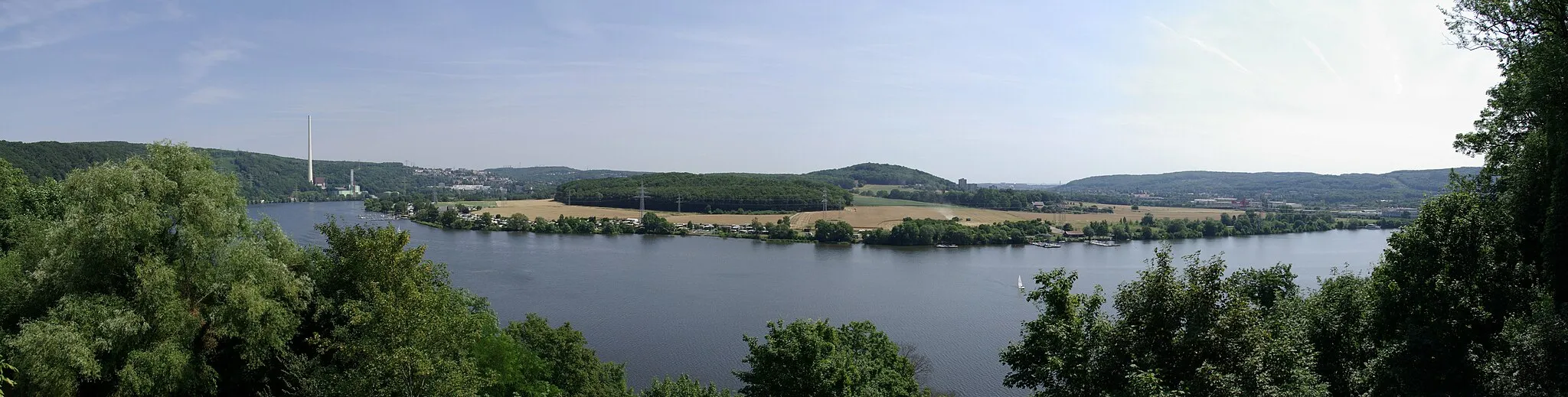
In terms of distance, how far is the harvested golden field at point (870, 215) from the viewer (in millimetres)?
54438

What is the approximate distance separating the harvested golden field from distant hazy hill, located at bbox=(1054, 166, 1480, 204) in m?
24.0

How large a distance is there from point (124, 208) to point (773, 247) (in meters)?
36.2

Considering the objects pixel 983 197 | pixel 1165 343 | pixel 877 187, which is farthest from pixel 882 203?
pixel 1165 343

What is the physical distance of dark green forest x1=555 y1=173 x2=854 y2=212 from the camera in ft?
210

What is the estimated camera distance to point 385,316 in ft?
18.2

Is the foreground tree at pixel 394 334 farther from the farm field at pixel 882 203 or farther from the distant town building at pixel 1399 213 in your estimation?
the distant town building at pixel 1399 213

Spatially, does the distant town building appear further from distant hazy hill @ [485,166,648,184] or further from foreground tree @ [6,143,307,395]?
distant hazy hill @ [485,166,648,184]

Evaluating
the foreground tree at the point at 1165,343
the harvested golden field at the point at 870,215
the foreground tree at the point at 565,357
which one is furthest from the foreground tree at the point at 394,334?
the harvested golden field at the point at 870,215

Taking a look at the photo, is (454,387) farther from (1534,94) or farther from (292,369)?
(1534,94)

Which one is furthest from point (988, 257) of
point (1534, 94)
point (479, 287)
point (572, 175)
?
point (572, 175)

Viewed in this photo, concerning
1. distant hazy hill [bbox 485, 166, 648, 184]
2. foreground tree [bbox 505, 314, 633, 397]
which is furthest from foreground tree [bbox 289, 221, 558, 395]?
distant hazy hill [bbox 485, 166, 648, 184]

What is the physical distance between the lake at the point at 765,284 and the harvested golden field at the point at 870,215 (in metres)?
8.81

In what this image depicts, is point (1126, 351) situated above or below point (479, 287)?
above

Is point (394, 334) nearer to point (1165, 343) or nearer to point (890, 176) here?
point (1165, 343)
